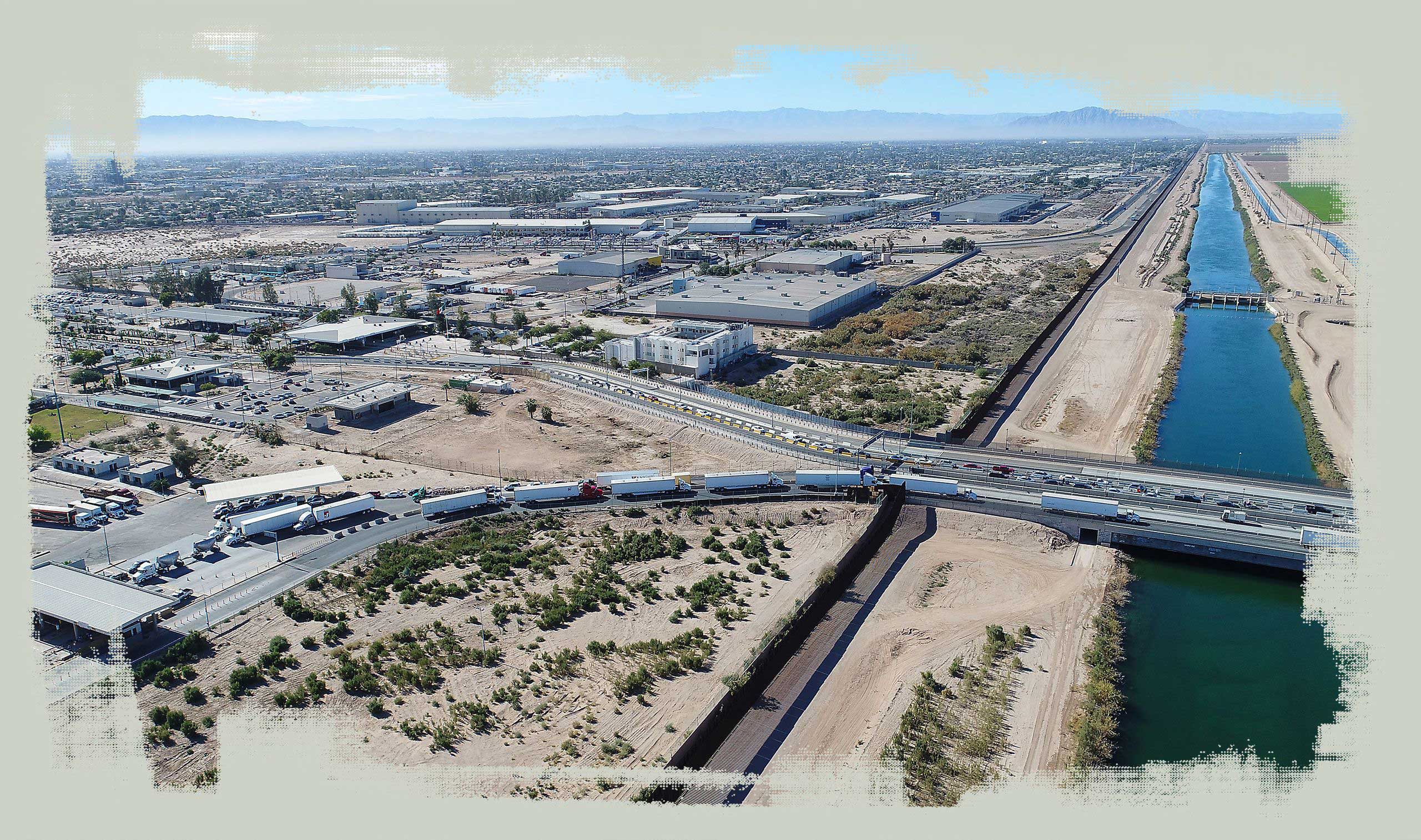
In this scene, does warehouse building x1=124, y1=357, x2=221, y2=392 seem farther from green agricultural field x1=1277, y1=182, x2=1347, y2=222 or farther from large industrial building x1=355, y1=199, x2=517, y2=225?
green agricultural field x1=1277, y1=182, x2=1347, y2=222

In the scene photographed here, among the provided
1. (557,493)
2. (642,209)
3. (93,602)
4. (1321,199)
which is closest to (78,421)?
(93,602)

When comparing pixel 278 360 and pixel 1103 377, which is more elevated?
pixel 278 360

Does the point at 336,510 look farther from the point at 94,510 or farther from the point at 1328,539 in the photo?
the point at 1328,539

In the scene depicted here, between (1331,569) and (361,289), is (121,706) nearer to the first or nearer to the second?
(1331,569)

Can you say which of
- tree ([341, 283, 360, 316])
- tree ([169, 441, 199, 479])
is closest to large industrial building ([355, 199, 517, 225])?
tree ([341, 283, 360, 316])

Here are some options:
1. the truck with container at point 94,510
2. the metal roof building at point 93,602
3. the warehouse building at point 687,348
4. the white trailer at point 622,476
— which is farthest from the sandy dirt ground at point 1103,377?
the truck with container at point 94,510

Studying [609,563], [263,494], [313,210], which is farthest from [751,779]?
[313,210]

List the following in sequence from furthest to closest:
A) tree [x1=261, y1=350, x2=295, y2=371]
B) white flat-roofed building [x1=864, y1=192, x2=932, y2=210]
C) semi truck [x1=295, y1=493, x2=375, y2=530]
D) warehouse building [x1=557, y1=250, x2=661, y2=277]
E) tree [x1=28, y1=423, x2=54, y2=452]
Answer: white flat-roofed building [x1=864, y1=192, x2=932, y2=210] < warehouse building [x1=557, y1=250, x2=661, y2=277] < tree [x1=261, y1=350, x2=295, y2=371] < tree [x1=28, y1=423, x2=54, y2=452] < semi truck [x1=295, y1=493, x2=375, y2=530]
